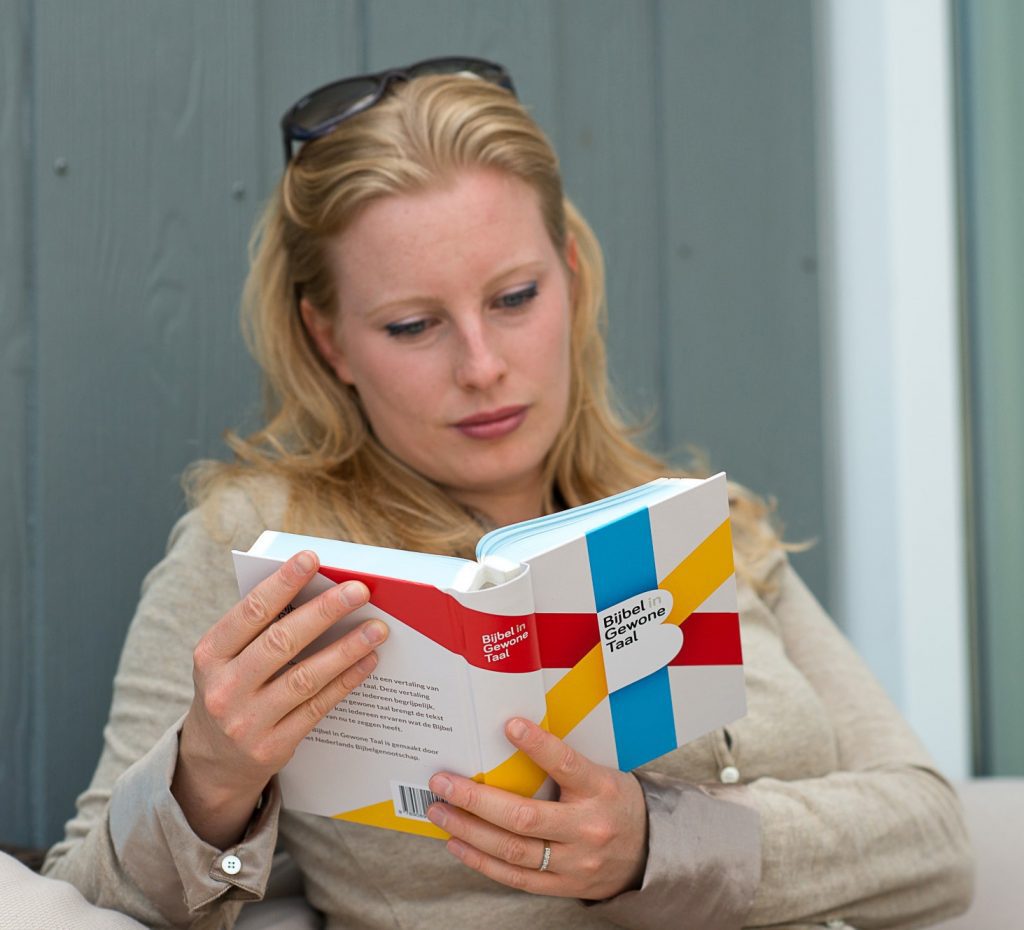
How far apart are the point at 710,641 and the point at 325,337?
60 centimetres

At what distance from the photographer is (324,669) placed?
848mm

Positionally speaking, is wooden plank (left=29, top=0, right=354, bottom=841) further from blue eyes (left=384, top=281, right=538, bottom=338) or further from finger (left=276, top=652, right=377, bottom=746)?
finger (left=276, top=652, right=377, bottom=746)

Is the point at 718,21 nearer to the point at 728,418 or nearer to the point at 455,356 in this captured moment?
the point at 728,418

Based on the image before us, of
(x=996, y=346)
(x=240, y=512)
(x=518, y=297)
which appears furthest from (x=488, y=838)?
(x=996, y=346)

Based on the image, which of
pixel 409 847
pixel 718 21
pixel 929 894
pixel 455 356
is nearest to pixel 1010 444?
pixel 718 21

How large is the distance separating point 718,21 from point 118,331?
100 cm

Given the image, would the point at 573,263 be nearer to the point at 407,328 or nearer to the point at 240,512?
the point at 407,328

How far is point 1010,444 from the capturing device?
1.97 m

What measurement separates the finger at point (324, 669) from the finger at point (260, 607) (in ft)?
0.12

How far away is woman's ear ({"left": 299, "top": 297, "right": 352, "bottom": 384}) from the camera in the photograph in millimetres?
1354

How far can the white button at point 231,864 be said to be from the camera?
3.17ft

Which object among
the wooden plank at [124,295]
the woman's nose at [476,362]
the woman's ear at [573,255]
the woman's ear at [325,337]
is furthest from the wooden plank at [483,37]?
the woman's nose at [476,362]

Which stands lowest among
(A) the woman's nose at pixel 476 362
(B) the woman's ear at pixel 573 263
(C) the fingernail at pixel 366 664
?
(C) the fingernail at pixel 366 664

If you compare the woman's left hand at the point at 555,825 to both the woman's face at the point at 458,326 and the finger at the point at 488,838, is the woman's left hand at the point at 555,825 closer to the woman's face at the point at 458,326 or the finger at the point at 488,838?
the finger at the point at 488,838
